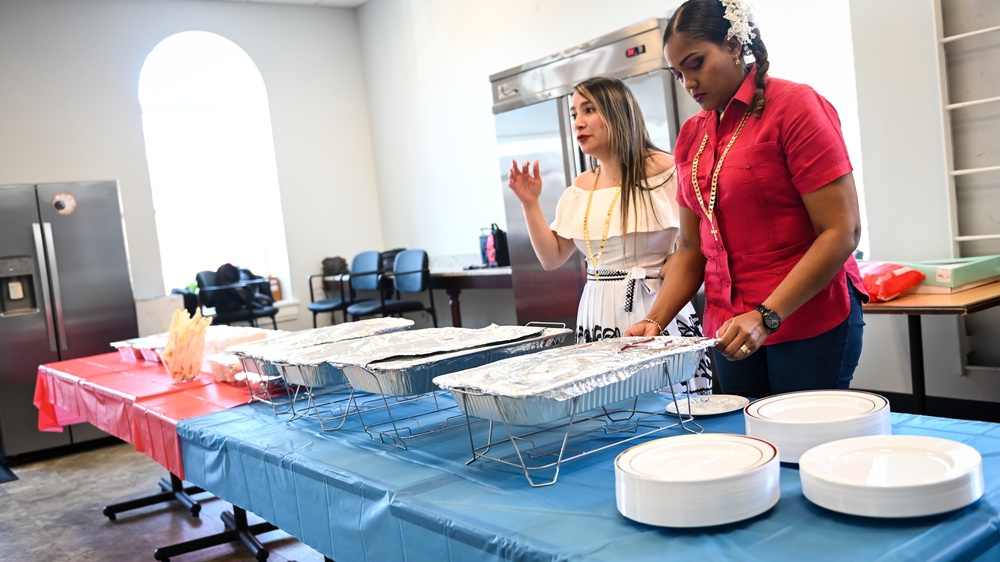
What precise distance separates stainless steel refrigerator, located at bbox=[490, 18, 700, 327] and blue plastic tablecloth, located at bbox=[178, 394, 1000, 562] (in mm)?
2667

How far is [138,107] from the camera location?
632 cm

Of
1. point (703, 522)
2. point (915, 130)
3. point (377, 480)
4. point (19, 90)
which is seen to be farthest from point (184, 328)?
point (19, 90)

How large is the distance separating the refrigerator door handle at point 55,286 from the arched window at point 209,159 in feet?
5.34

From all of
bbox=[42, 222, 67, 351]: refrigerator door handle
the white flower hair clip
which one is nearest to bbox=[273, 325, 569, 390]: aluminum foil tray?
the white flower hair clip

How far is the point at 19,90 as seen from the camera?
5840mm

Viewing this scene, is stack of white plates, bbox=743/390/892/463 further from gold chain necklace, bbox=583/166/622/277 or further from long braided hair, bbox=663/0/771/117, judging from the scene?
gold chain necklace, bbox=583/166/622/277

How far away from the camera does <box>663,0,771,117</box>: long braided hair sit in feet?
4.66

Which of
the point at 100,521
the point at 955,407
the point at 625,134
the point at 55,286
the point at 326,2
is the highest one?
the point at 326,2

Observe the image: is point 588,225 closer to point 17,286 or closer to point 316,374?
point 316,374

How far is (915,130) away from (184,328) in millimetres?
2955

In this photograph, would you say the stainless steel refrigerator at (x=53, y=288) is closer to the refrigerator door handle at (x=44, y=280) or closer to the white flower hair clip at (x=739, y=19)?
the refrigerator door handle at (x=44, y=280)

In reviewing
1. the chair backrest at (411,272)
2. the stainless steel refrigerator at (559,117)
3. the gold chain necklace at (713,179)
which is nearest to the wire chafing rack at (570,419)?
the gold chain necklace at (713,179)

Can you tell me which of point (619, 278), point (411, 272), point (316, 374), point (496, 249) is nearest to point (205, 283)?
point (411, 272)

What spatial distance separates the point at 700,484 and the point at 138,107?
21.2 feet
